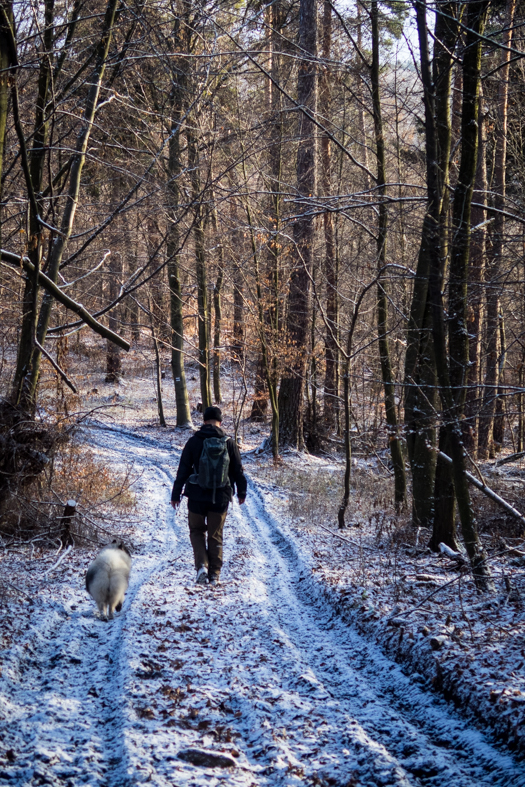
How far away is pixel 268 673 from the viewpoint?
461 cm

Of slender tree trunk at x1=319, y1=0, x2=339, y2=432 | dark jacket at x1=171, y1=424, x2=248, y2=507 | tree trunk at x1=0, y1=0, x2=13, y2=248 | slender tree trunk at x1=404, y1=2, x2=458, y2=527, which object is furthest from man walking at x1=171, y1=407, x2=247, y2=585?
slender tree trunk at x1=319, y1=0, x2=339, y2=432

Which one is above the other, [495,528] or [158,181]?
[158,181]

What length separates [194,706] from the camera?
3986mm

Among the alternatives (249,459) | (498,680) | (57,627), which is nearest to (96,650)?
(57,627)

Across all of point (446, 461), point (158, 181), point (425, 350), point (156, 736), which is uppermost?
point (158, 181)

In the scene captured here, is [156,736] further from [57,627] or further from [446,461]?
[446,461]

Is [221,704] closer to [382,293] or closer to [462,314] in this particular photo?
[462,314]

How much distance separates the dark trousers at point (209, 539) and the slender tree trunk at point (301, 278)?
9456 millimetres

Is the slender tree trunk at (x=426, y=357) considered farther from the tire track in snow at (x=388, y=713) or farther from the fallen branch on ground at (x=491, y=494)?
the tire track in snow at (x=388, y=713)

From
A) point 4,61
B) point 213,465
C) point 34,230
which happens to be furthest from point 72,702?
point 34,230

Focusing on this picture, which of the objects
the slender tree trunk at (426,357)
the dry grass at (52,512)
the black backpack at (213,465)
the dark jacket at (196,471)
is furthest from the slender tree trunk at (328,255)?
the black backpack at (213,465)

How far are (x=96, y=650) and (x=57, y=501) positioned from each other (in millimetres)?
3616

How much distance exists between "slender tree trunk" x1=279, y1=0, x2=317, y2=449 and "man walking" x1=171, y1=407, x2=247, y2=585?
901 cm

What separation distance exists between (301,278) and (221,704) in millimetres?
14710
